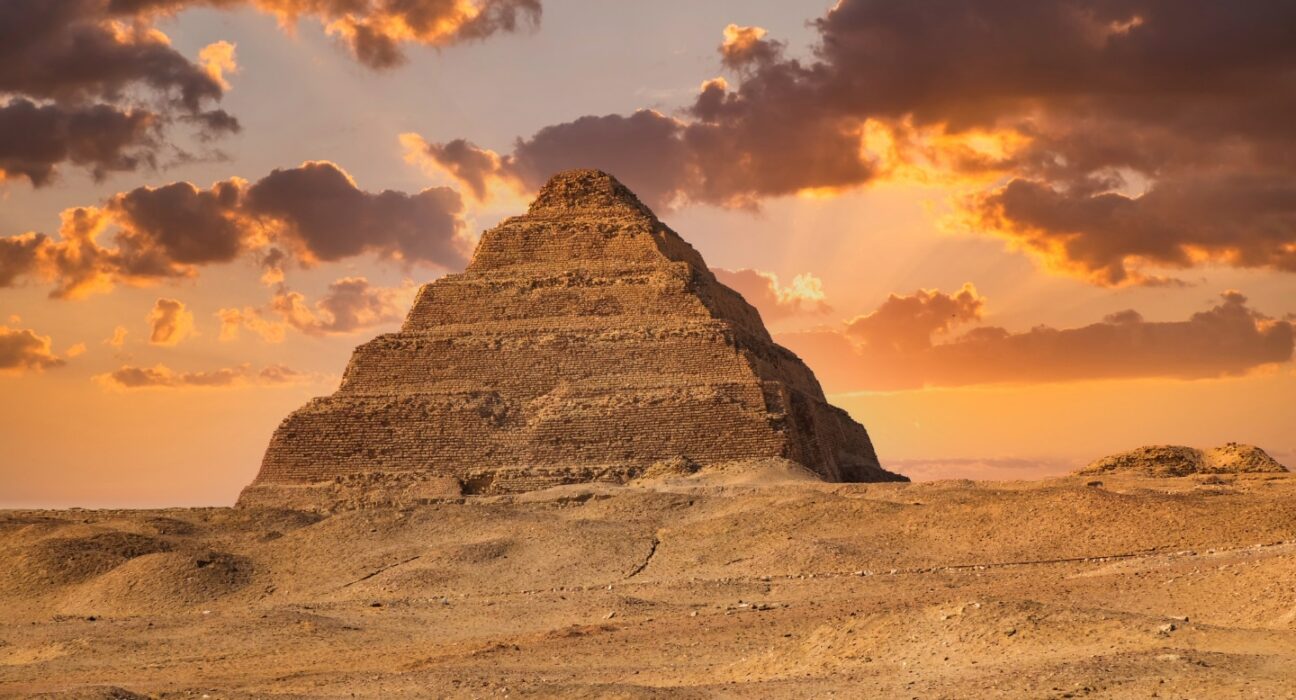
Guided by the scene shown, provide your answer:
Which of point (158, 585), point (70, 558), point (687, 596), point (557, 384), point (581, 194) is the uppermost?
point (581, 194)

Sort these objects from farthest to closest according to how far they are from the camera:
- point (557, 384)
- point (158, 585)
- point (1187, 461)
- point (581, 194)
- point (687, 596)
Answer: point (581, 194) < point (557, 384) < point (1187, 461) < point (158, 585) < point (687, 596)

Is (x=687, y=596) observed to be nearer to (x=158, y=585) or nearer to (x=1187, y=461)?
(x=158, y=585)

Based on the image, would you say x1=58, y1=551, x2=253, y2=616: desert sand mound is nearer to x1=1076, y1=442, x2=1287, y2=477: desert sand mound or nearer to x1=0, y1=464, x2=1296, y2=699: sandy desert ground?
x1=0, y1=464, x2=1296, y2=699: sandy desert ground

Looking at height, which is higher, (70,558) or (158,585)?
(70,558)

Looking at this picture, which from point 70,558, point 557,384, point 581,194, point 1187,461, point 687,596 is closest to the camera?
point 687,596

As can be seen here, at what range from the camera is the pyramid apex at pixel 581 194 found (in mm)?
57469

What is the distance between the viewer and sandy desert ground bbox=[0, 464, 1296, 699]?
47.5 feet

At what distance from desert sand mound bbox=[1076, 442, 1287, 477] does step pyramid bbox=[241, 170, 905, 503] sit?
9363 mm

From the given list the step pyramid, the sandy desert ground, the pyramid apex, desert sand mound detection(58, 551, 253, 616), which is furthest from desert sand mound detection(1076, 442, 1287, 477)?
desert sand mound detection(58, 551, 253, 616)

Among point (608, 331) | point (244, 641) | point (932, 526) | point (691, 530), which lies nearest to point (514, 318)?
point (608, 331)

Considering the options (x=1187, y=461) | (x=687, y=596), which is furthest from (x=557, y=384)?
(x=687, y=596)

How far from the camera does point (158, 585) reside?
2830cm

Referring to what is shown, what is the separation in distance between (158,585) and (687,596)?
10.7 meters

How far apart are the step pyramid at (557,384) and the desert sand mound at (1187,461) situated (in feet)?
30.7
